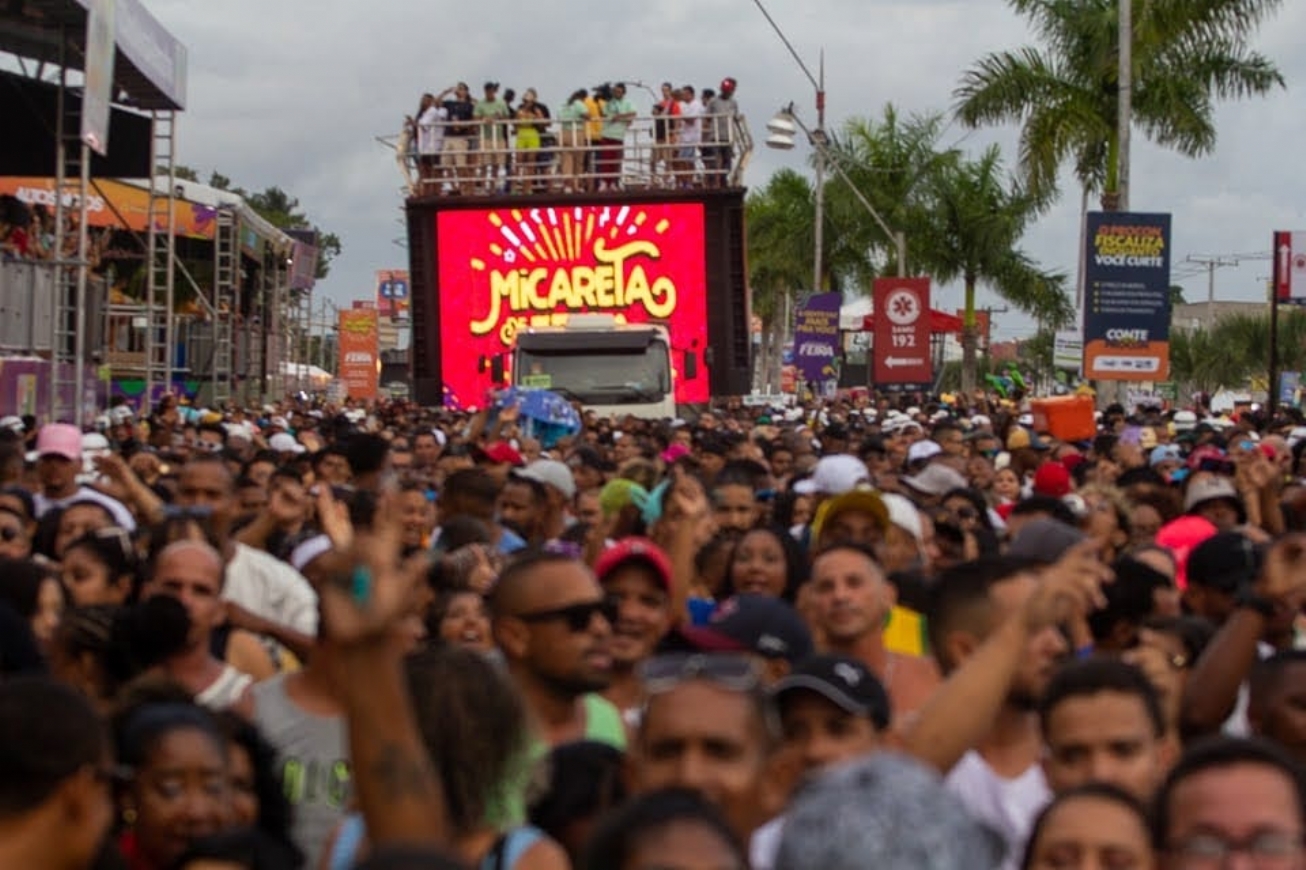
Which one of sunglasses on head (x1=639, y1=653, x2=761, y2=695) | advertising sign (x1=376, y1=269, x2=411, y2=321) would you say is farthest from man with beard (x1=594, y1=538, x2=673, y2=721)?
advertising sign (x1=376, y1=269, x2=411, y2=321)

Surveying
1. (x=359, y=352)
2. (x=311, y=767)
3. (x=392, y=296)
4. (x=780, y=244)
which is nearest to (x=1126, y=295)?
(x=311, y=767)

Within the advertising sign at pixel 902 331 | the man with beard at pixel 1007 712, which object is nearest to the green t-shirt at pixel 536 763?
the man with beard at pixel 1007 712

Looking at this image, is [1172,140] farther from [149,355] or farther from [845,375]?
[845,375]

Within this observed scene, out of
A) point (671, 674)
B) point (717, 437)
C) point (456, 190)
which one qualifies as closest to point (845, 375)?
point (456, 190)

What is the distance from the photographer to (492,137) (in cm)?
3234

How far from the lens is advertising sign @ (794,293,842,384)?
44.7m

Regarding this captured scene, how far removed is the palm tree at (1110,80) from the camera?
116 feet

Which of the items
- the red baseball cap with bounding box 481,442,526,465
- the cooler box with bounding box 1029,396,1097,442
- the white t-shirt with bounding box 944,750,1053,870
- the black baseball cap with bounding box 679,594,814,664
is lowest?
the white t-shirt with bounding box 944,750,1053,870

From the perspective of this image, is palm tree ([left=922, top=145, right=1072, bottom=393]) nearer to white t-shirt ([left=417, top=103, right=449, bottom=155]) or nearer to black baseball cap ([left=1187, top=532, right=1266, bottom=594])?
white t-shirt ([left=417, top=103, right=449, bottom=155])

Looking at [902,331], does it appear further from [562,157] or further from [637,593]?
[637,593]

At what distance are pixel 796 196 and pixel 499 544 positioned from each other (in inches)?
2351

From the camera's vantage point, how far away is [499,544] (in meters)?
9.85

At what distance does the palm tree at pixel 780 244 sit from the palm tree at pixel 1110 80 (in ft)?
82.5

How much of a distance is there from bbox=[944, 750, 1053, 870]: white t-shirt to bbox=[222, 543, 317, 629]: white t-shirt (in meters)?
2.76
